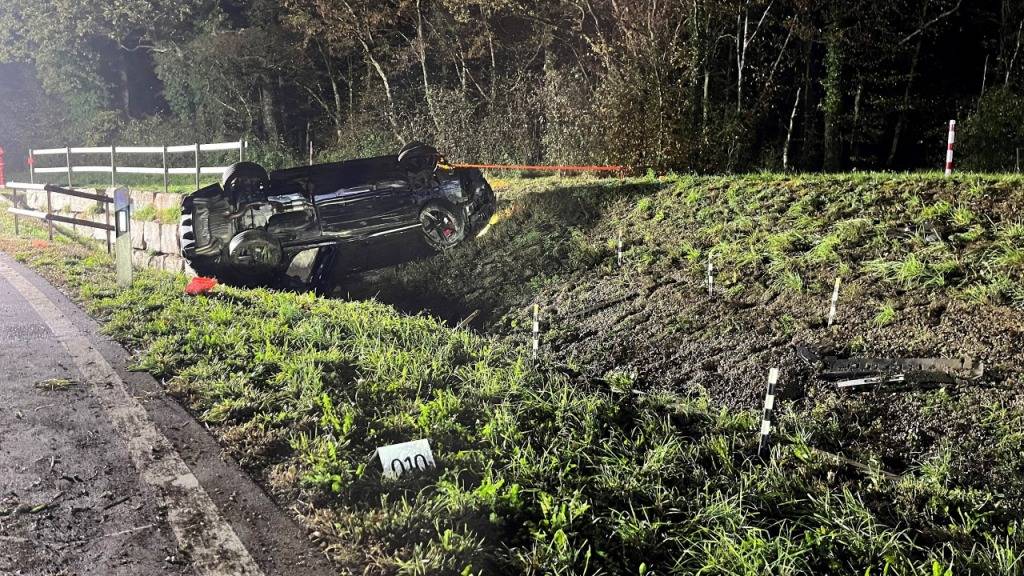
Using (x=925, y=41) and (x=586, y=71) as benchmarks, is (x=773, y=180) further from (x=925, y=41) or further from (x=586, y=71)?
(x=925, y=41)

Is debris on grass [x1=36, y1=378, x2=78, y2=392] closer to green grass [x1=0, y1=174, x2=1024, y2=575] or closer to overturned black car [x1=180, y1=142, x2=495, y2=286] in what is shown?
green grass [x1=0, y1=174, x2=1024, y2=575]

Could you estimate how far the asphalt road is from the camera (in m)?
3.13

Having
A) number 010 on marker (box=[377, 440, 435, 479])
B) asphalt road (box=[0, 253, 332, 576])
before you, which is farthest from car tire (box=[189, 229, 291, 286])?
number 010 on marker (box=[377, 440, 435, 479])

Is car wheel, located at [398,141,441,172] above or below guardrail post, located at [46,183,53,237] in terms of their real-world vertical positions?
above

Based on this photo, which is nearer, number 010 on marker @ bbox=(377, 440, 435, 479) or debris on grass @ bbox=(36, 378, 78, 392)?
number 010 on marker @ bbox=(377, 440, 435, 479)

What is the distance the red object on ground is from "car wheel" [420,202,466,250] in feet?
8.20

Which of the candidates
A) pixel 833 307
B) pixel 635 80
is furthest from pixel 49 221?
pixel 833 307

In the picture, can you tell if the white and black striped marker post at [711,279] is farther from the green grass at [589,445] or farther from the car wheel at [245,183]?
the car wheel at [245,183]

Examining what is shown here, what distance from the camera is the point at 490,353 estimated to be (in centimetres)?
601

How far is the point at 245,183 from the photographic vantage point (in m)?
8.64

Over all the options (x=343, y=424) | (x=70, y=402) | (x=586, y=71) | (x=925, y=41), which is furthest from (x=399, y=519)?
(x=925, y=41)

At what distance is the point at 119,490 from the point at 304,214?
5.39 metres

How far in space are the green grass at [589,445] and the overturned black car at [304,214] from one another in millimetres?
1421

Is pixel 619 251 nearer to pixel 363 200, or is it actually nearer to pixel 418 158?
pixel 418 158
